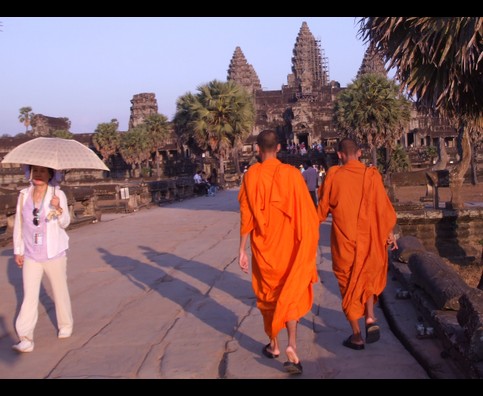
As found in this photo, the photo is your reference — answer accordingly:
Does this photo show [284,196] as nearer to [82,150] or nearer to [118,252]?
[82,150]

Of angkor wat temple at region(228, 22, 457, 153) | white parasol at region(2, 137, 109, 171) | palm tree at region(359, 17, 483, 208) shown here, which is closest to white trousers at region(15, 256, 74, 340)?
white parasol at region(2, 137, 109, 171)

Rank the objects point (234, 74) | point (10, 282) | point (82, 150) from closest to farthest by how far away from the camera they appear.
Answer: point (82, 150), point (10, 282), point (234, 74)

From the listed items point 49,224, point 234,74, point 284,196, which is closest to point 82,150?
point 49,224

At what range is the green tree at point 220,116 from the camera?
41.0 m

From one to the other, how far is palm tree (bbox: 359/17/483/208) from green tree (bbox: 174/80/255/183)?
1247 inches

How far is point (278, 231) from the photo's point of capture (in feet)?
16.2

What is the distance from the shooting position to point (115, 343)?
5.62 meters

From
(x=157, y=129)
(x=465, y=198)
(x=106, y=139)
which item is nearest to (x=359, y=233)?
(x=465, y=198)

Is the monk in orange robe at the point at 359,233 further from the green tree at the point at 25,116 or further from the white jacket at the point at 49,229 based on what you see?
the green tree at the point at 25,116

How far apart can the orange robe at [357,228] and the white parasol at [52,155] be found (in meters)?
2.15

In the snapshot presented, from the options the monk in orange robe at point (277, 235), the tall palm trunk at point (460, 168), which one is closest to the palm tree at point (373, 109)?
the tall palm trunk at point (460, 168)

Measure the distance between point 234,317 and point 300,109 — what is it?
65.0 meters

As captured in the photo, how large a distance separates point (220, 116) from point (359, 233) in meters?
36.5

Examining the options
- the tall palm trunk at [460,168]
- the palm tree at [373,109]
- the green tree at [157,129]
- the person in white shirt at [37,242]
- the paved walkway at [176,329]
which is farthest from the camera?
the green tree at [157,129]
